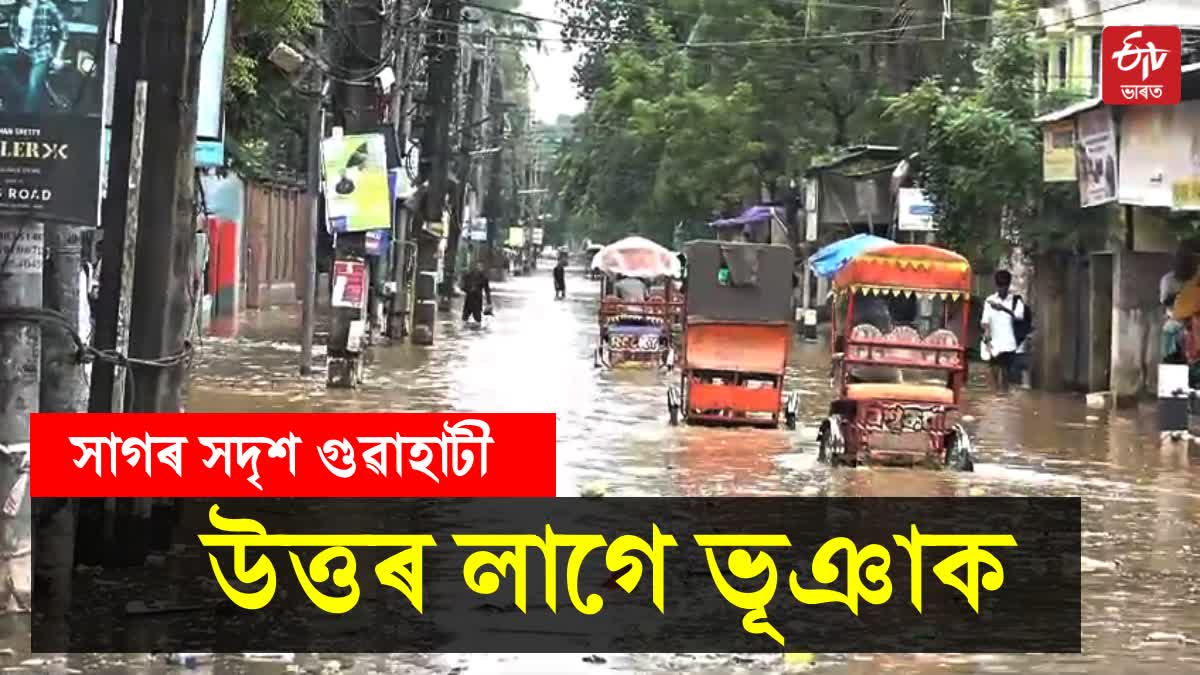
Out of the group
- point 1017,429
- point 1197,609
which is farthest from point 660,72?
point 1197,609

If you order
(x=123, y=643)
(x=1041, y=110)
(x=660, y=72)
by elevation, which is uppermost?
(x=660, y=72)

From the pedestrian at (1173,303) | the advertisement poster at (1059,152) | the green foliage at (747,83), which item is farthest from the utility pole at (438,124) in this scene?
the pedestrian at (1173,303)

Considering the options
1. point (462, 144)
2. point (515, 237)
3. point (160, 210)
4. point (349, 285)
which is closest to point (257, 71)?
point (349, 285)

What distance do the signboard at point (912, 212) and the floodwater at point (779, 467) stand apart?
9.75ft

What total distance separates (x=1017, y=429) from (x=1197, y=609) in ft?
35.5

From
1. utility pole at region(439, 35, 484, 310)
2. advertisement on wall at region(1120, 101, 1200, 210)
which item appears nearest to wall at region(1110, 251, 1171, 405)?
advertisement on wall at region(1120, 101, 1200, 210)

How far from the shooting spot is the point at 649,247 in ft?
97.8

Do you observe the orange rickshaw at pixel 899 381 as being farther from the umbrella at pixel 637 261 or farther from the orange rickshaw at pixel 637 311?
the umbrella at pixel 637 261

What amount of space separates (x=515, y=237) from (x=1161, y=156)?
295ft

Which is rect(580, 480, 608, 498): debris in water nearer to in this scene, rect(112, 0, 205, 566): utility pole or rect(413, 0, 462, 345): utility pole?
rect(112, 0, 205, 566): utility pole

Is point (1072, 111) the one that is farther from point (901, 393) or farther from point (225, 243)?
point (225, 243)

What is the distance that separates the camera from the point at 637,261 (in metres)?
29.7

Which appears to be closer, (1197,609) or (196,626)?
(196,626)

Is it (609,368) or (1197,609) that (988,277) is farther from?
(1197,609)
